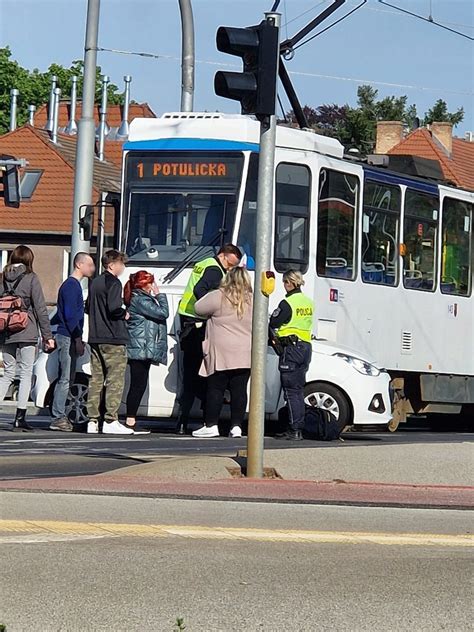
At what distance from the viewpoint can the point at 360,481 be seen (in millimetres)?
11016

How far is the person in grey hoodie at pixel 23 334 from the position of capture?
14914mm

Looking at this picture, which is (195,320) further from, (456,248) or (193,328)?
(456,248)

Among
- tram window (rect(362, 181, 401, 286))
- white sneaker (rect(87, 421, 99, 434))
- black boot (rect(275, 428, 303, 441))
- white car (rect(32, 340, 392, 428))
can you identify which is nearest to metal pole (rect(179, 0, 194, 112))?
tram window (rect(362, 181, 401, 286))

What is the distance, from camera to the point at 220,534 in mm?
8219

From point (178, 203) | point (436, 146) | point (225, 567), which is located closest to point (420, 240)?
point (178, 203)

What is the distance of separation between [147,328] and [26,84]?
63.2 metres

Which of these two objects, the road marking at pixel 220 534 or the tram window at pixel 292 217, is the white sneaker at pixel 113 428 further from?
the road marking at pixel 220 534

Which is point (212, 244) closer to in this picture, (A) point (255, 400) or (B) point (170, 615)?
(A) point (255, 400)

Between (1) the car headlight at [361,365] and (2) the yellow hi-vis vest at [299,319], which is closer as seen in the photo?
(2) the yellow hi-vis vest at [299,319]

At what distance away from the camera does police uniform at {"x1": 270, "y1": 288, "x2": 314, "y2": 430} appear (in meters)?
14.6

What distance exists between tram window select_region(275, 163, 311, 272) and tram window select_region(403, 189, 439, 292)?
2728 mm

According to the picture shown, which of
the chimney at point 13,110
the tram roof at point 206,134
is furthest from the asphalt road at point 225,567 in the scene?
the chimney at point 13,110

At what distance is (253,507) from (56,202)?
141 feet

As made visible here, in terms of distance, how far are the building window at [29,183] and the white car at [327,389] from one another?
7.55m
